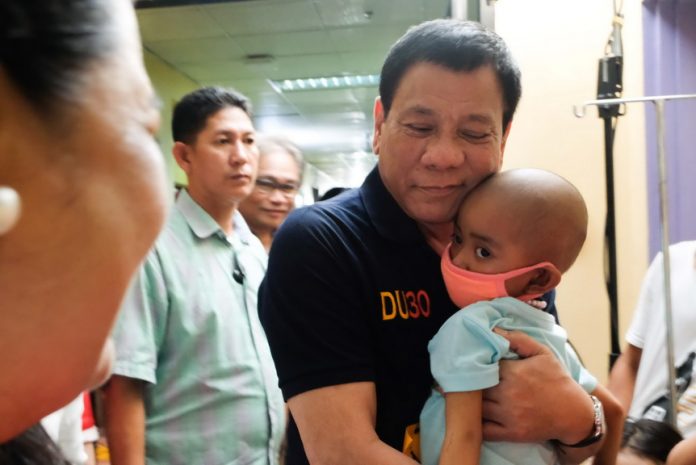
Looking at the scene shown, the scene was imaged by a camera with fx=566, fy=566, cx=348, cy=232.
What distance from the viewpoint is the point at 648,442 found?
1.39 metres

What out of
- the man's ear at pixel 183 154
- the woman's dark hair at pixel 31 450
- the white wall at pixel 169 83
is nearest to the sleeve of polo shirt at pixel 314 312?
the woman's dark hair at pixel 31 450

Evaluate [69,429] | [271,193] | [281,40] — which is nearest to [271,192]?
[271,193]

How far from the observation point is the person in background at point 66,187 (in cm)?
35

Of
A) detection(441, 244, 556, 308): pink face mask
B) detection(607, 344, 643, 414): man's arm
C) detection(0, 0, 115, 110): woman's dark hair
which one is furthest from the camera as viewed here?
detection(607, 344, 643, 414): man's arm

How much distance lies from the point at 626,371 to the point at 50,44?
1.80 meters

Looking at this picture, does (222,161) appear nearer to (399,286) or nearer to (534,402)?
(399,286)

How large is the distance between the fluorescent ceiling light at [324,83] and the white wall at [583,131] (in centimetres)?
310

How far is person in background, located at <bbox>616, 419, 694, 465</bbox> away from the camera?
1.37 m

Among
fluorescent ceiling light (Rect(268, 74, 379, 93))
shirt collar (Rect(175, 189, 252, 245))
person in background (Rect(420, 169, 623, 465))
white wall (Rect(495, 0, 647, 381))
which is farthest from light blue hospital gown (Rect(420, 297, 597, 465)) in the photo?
fluorescent ceiling light (Rect(268, 74, 379, 93))

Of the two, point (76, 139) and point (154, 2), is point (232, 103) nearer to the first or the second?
point (154, 2)

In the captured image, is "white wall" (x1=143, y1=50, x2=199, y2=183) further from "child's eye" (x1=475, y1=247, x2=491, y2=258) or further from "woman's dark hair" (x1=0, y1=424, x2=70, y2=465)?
"woman's dark hair" (x1=0, y1=424, x2=70, y2=465)

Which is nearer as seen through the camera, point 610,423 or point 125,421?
point 610,423

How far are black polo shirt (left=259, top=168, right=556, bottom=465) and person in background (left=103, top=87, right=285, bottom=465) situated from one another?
2.09 feet

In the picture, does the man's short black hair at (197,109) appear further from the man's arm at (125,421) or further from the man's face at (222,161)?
the man's arm at (125,421)
